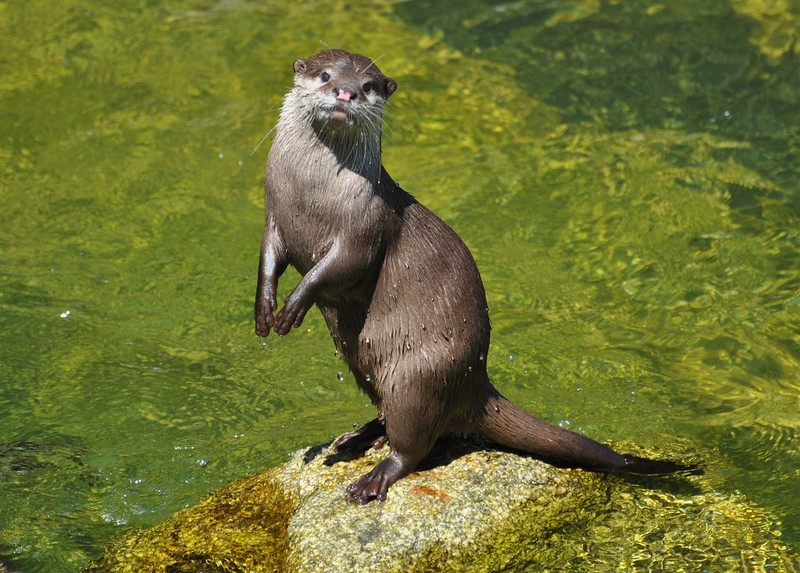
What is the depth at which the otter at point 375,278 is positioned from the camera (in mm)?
4066

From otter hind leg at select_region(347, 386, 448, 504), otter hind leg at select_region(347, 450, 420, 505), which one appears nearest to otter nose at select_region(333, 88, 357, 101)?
otter hind leg at select_region(347, 386, 448, 504)

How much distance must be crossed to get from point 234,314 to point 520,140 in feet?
9.58

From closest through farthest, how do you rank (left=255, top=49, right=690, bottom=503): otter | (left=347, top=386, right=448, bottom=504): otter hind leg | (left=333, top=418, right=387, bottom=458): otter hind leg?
(left=255, top=49, right=690, bottom=503): otter → (left=347, top=386, right=448, bottom=504): otter hind leg → (left=333, top=418, right=387, bottom=458): otter hind leg

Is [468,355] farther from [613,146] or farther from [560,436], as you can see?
[613,146]

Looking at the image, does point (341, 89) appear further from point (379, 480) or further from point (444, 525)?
point (444, 525)

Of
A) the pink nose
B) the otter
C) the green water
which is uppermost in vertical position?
the pink nose

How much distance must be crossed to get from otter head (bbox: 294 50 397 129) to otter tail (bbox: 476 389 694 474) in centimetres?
126

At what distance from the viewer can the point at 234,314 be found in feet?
23.0

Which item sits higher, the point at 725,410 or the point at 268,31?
the point at 268,31

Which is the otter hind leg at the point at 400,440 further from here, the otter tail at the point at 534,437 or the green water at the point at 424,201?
the green water at the point at 424,201

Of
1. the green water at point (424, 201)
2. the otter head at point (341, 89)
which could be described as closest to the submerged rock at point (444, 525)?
the green water at point (424, 201)

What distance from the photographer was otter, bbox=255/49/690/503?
4.07 meters

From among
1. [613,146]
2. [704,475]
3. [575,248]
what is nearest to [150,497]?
[704,475]

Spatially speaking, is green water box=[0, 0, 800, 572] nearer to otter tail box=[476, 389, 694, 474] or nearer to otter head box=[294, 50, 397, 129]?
otter tail box=[476, 389, 694, 474]
